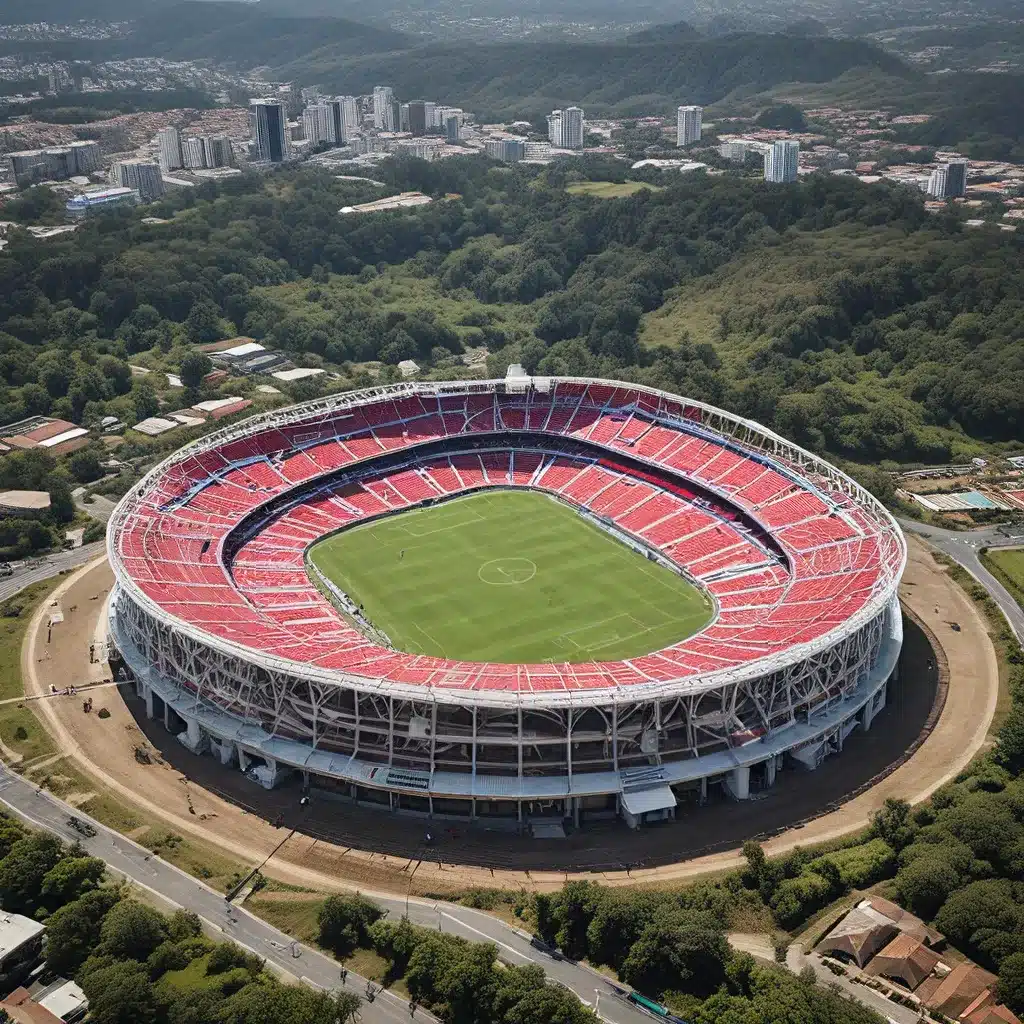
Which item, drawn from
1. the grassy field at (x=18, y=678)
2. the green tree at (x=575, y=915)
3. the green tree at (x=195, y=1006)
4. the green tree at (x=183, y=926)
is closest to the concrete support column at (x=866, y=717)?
the green tree at (x=575, y=915)

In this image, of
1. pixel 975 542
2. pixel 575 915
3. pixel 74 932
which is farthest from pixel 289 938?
pixel 975 542

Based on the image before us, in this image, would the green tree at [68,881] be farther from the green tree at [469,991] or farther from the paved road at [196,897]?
the green tree at [469,991]

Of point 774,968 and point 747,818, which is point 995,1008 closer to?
point 774,968

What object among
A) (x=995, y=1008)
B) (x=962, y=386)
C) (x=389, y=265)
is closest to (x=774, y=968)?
(x=995, y=1008)

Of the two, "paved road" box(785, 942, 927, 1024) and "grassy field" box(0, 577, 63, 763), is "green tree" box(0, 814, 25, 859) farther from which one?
"paved road" box(785, 942, 927, 1024)

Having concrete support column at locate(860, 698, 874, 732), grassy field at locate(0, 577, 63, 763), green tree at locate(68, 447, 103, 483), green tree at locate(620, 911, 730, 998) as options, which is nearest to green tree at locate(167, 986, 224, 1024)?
green tree at locate(620, 911, 730, 998)
